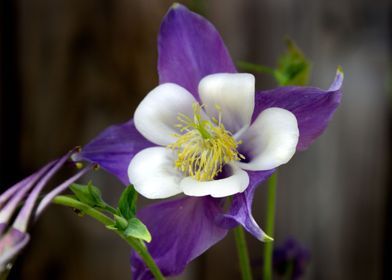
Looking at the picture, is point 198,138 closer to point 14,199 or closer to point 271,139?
point 271,139

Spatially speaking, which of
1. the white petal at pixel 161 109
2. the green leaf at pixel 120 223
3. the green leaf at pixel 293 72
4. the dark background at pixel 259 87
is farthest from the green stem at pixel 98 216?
the dark background at pixel 259 87

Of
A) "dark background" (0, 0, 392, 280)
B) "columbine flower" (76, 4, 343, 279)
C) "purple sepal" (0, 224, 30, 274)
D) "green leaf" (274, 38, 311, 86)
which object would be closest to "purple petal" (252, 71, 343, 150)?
"columbine flower" (76, 4, 343, 279)

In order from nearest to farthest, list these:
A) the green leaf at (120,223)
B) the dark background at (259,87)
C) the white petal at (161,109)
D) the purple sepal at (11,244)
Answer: the purple sepal at (11,244) → the green leaf at (120,223) → the white petal at (161,109) → the dark background at (259,87)

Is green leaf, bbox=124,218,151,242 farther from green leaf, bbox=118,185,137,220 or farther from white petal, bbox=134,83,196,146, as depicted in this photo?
white petal, bbox=134,83,196,146

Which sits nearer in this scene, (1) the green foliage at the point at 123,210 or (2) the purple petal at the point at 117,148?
(1) the green foliage at the point at 123,210

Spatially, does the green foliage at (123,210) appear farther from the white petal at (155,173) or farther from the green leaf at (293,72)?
the green leaf at (293,72)

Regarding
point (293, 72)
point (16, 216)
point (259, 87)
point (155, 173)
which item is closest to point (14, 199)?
point (16, 216)

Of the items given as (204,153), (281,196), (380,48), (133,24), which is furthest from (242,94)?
(380,48)
